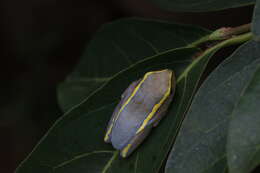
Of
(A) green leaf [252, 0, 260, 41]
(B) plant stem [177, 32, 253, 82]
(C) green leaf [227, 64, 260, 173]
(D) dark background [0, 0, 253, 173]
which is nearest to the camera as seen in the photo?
(C) green leaf [227, 64, 260, 173]

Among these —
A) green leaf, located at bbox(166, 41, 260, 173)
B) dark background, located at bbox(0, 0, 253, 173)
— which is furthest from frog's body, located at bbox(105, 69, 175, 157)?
dark background, located at bbox(0, 0, 253, 173)

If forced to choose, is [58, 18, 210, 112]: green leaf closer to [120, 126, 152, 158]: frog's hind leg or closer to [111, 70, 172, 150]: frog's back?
[111, 70, 172, 150]: frog's back

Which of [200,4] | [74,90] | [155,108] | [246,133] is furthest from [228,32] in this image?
[74,90]

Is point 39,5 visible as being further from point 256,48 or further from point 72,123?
point 256,48

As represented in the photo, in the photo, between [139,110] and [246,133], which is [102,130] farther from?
[246,133]

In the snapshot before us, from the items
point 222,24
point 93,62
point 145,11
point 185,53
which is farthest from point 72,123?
point 145,11

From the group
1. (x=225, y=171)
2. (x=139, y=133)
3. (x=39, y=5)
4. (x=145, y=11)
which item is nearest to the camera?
(x=225, y=171)
